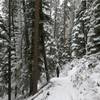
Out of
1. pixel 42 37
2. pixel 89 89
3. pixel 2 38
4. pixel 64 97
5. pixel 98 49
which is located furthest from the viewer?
pixel 2 38

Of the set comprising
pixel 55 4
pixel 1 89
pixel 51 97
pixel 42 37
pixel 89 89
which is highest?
pixel 55 4

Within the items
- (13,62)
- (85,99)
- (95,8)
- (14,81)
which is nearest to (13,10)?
(13,62)

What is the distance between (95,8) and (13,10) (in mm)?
13743

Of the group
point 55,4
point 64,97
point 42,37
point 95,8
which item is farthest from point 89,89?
point 55,4

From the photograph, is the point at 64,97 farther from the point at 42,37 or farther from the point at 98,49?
the point at 42,37

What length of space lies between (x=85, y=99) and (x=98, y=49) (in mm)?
6931

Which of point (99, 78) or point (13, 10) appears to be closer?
point (99, 78)

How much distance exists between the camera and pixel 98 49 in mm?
14477

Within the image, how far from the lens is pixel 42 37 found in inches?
690

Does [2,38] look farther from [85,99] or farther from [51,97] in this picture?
[85,99]

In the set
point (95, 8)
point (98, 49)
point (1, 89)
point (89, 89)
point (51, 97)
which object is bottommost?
point (1, 89)

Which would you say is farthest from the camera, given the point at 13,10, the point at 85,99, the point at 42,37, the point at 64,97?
the point at 13,10

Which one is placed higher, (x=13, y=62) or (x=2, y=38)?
(x=2, y=38)

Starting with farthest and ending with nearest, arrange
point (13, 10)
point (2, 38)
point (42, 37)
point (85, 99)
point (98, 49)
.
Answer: point (13, 10) < point (2, 38) < point (42, 37) < point (98, 49) < point (85, 99)
